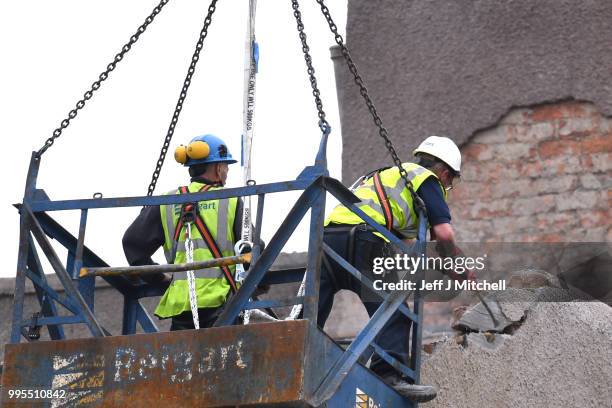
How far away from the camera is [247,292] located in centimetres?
796

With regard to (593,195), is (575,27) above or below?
above

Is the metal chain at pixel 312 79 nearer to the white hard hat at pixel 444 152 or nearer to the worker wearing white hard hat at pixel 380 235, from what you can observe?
the worker wearing white hard hat at pixel 380 235

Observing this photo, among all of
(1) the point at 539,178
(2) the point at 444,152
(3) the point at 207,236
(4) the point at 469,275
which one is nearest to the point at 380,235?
(4) the point at 469,275

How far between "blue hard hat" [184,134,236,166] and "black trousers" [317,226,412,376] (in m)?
0.73

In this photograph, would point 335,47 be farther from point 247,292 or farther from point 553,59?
point 247,292

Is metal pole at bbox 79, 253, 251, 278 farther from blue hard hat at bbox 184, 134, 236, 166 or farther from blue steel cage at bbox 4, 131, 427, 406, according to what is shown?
blue hard hat at bbox 184, 134, 236, 166

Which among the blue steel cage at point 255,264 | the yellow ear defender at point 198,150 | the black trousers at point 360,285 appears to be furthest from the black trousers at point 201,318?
the yellow ear defender at point 198,150

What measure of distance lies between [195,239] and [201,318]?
44 cm

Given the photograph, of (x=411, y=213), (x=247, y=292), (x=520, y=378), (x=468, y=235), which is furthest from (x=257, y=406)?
(x=468, y=235)

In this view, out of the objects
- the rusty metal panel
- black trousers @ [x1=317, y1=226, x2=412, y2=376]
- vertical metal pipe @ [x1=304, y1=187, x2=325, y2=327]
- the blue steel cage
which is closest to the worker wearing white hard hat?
black trousers @ [x1=317, y1=226, x2=412, y2=376]

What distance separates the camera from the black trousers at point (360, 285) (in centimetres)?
905

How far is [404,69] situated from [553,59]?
141 cm

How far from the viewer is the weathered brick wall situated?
14523mm

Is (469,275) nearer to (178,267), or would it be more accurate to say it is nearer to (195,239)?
(195,239)
